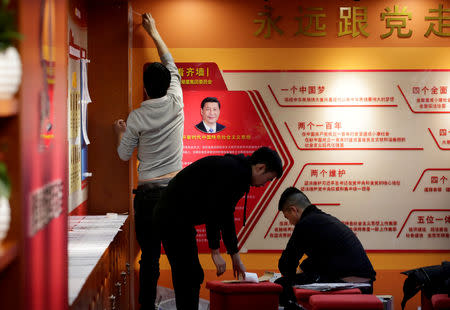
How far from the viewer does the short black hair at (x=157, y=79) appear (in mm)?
4258

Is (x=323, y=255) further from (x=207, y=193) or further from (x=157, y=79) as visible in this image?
(x=157, y=79)

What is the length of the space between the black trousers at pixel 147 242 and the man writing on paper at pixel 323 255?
2.94 feet

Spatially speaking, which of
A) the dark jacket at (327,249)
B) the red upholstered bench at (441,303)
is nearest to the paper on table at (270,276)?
the dark jacket at (327,249)

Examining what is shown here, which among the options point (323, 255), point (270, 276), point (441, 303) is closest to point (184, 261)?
point (323, 255)

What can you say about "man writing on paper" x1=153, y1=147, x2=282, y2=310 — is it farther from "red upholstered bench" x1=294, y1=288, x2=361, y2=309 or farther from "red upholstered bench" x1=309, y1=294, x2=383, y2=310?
"red upholstered bench" x1=309, y1=294, x2=383, y2=310

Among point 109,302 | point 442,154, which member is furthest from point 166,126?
point 442,154

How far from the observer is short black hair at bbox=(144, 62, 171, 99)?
4.26 meters

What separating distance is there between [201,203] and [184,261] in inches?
14.3

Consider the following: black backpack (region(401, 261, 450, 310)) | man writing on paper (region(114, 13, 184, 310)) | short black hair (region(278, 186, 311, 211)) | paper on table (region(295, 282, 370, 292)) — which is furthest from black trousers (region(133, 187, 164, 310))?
black backpack (region(401, 261, 450, 310))

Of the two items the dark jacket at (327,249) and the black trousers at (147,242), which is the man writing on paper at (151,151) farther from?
the dark jacket at (327,249)

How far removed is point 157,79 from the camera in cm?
428

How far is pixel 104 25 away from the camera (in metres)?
4.68

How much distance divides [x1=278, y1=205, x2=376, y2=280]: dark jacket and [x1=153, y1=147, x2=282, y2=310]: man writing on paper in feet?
1.92

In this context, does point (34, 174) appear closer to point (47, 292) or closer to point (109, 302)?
point (47, 292)
